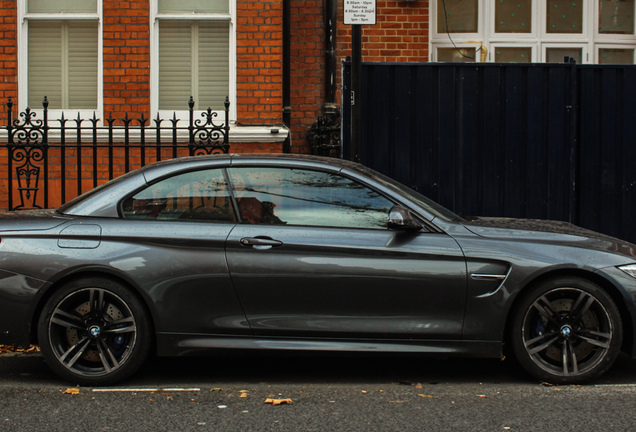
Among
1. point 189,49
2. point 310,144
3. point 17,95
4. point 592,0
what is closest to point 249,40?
point 189,49

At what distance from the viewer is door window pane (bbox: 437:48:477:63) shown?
11453 mm

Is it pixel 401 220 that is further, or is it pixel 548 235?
pixel 548 235

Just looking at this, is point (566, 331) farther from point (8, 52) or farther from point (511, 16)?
point (8, 52)

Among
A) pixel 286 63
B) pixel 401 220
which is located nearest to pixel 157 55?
pixel 286 63

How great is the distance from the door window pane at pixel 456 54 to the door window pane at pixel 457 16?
0.25 m

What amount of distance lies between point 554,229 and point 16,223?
138 inches

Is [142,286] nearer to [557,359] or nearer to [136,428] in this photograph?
A: [136,428]

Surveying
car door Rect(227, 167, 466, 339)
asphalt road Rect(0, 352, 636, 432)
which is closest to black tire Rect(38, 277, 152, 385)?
asphalt road Rect(0, 352, 636, 432)

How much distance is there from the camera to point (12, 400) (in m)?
5.04

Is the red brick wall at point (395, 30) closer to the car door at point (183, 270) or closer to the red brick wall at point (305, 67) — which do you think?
Result: the red brick wall at point (305, 67)

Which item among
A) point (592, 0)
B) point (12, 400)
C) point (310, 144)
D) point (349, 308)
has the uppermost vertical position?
point (592, 0)

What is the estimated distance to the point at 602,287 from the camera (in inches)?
211

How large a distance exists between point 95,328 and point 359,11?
356 cm

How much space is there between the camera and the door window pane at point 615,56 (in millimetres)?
11578
